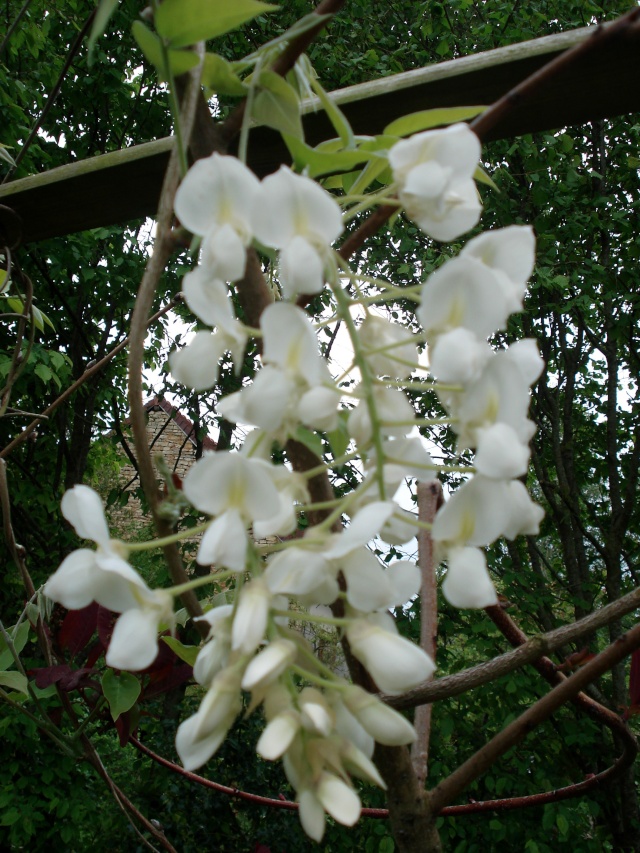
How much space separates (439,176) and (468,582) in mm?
150

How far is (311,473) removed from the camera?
11.4 inches

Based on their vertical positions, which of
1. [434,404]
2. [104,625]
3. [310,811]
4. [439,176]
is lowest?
[310,811]

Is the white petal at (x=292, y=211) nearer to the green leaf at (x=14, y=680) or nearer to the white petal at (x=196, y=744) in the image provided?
the white petal at (x=196, y=744)

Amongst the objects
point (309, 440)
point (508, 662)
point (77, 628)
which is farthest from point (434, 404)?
point (309, 440)

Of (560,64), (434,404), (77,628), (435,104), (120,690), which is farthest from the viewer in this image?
(434,404)

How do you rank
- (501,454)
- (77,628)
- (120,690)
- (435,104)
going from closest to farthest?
(501,454)
(435,104)
(120,690)
(77,628)

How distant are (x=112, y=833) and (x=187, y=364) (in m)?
3.02

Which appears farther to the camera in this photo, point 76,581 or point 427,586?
point 427,586

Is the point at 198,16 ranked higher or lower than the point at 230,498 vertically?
higher

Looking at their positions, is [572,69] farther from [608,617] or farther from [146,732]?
[146,732]

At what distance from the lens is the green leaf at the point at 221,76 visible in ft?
1.10

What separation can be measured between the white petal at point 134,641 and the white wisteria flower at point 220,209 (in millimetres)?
130

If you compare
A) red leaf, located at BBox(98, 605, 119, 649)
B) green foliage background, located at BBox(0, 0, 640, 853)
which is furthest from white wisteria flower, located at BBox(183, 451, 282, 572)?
green foliage background, located at BBox(0, 0, 640, 853)

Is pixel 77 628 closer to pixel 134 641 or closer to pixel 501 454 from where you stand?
pixel 134 641
